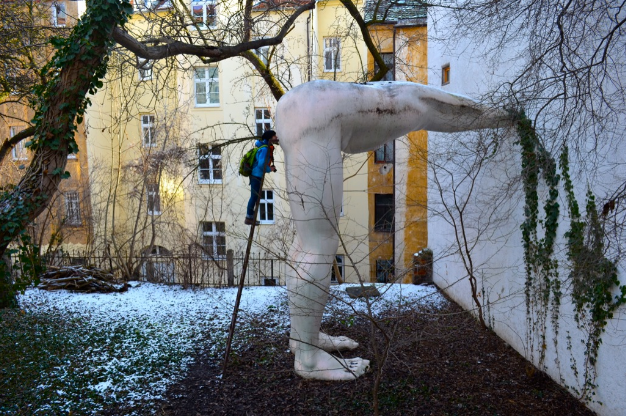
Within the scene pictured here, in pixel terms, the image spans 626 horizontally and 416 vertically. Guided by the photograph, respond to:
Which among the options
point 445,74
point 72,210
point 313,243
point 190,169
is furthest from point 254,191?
point 72,210

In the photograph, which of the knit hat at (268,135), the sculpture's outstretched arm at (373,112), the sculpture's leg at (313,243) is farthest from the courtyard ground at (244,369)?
the knit hat at (268,135)

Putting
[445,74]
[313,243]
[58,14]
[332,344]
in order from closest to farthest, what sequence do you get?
[313,243] < [332,344] < [445,74] < [58,14]

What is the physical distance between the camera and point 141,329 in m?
5.79

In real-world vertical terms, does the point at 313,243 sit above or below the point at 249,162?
below

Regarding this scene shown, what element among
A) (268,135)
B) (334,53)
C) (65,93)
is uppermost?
(334,53)

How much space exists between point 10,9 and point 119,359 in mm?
5157

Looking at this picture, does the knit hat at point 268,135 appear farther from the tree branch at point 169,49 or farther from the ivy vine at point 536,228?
the ivy vine at point 536,228

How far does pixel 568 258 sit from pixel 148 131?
10991 millimetres

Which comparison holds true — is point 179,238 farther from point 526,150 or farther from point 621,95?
point 621,95

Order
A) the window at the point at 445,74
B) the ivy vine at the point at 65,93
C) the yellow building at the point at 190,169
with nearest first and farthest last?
the ivy vine at the point at 65,93 < the window at the point at 445,74 < the yellow building at the point at 190,169

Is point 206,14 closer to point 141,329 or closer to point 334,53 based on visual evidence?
point 334,53

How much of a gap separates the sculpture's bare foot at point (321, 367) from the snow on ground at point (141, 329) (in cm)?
61

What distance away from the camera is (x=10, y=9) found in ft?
21.8

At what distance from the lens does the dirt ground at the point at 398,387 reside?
11.9ft
